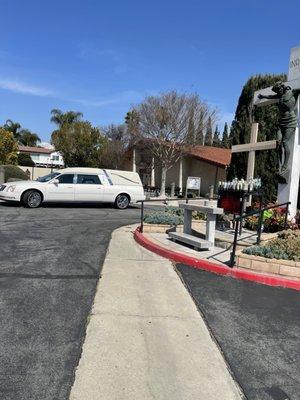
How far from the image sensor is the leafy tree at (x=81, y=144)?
50438 millimetres

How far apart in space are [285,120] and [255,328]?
658 centimetres

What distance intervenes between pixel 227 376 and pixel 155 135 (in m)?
31.3

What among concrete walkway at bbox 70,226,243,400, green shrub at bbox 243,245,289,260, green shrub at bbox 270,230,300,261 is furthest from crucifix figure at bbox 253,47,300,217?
concrete walkway at bbox 70,226,243,400

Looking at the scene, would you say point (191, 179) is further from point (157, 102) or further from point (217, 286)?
point (217, 286)

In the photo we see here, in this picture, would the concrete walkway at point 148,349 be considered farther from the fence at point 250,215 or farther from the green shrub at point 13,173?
the green shrub at point 13,173

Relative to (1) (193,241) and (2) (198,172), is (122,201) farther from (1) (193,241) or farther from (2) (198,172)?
(2) (198,172)

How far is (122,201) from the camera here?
1942cm

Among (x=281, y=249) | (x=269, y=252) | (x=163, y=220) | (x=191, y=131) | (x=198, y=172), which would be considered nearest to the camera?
(x=269, y=252)

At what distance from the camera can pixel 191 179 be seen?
2998 centimetres

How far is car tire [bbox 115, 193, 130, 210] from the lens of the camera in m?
19.3

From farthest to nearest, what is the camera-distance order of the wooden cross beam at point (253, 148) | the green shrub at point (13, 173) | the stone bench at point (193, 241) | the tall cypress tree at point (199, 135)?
the tall cypress tree at point (199, 135) → the green shrub at point (13, 173) → the wooden cross beam at point (253, 148) → the stone bench at point (193, 241)

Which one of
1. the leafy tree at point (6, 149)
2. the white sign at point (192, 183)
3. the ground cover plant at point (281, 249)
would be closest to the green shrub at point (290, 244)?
the ground cover plant at point (281, 249)

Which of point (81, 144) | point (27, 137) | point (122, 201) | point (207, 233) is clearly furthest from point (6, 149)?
point (27, 137)

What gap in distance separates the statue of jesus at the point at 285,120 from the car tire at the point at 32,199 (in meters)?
10.0
